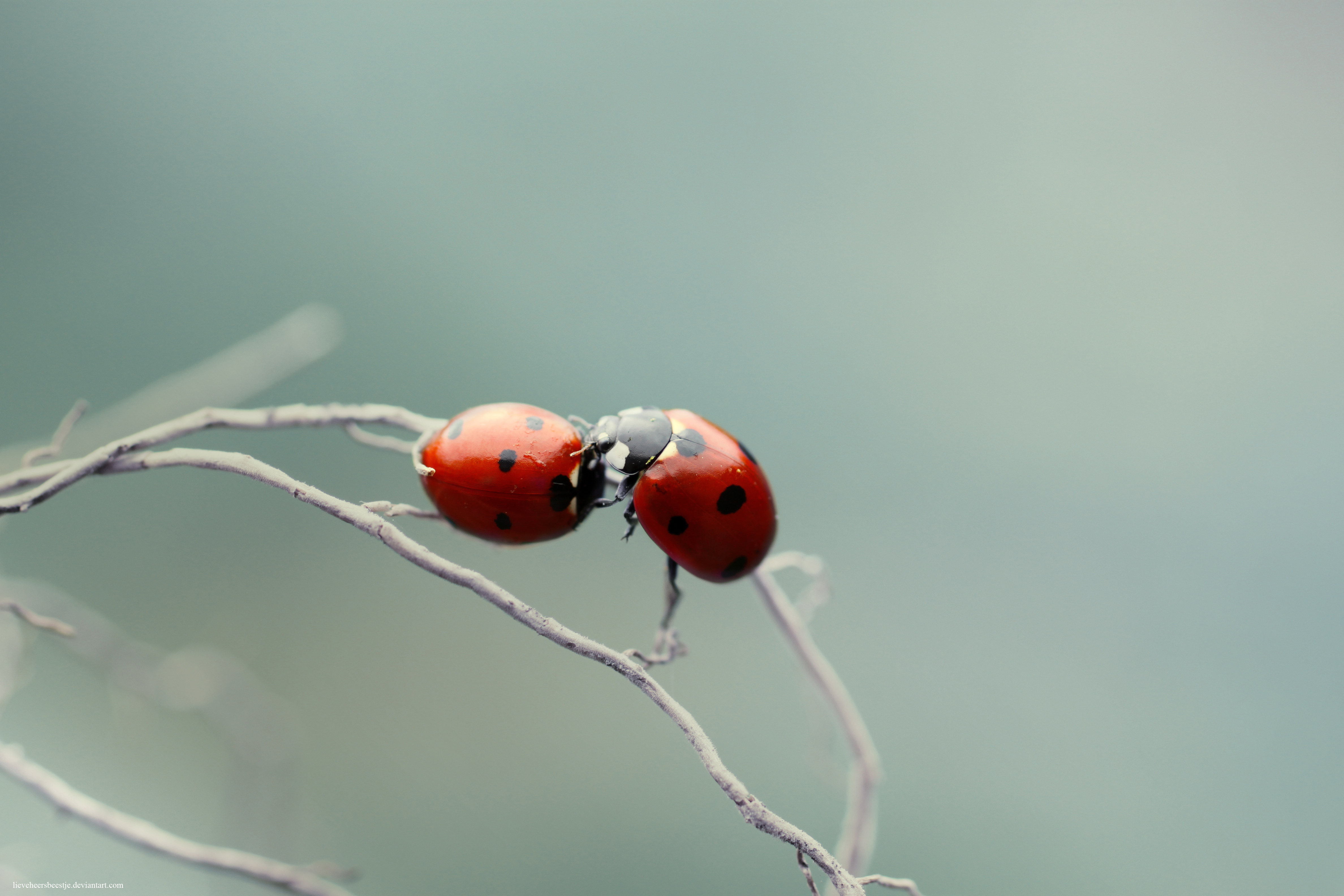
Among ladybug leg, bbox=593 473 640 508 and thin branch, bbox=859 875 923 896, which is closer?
thin branch, bbox=859 875 923 896

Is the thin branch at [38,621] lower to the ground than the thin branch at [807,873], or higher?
lower

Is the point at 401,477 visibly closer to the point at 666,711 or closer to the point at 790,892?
the point at 790,892

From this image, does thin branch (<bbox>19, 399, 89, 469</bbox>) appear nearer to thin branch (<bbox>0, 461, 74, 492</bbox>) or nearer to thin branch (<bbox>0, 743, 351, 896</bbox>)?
thin branch (<bbox>0, 461, 74, 492</bbox>)

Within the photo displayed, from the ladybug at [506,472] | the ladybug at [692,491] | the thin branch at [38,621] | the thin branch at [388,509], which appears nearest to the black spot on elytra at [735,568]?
the ladybug at [692,491]

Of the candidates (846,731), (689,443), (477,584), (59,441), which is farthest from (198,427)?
(846,731)

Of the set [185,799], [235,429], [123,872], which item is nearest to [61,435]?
[235,429]

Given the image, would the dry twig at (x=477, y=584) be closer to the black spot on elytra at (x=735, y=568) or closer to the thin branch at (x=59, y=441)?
the thin branch at (x=59, y=441)

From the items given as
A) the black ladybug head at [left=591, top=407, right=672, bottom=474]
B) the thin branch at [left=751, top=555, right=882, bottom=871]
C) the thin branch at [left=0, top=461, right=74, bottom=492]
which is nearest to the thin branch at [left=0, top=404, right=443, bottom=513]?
the thin branch at [left=0, top=461, right=74, bottom=492]

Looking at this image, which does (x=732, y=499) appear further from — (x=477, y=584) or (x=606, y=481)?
(x=477, y=584)
